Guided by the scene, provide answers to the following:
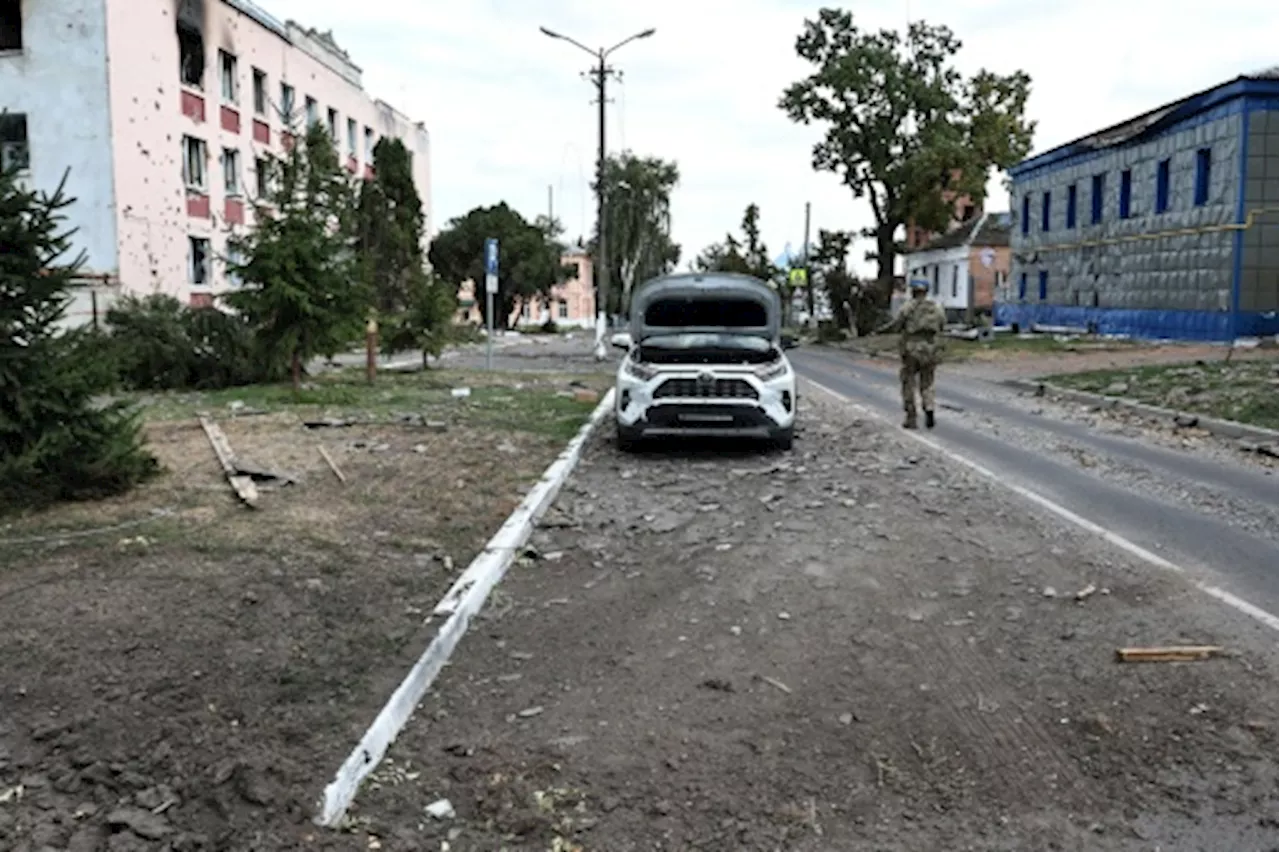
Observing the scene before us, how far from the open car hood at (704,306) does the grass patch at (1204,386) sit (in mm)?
6376

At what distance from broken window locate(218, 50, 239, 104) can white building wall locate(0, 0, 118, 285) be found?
683cm

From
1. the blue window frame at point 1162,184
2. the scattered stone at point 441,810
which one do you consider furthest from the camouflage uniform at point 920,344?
the blue window frame at point 1162,184

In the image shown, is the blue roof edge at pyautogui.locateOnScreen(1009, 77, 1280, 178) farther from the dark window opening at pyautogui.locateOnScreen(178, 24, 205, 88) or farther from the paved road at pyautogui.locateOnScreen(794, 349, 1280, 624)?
the dark window opening at pyautogui.locateOnScreen(178, 24, 205, 88)

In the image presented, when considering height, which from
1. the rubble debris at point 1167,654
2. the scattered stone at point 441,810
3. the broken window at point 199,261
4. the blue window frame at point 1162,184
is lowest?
the scattered stone at point 441,810

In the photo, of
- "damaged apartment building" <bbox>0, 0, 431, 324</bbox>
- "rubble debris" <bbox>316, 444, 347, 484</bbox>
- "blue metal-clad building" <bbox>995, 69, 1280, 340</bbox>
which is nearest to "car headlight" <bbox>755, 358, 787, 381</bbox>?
"rubble debris" <bbox>316, 444, 347, 484</bbox>

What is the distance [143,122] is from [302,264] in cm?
1700

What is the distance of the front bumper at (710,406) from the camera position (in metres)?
11.9

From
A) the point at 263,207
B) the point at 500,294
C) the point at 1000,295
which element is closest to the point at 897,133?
the point at 1000,295

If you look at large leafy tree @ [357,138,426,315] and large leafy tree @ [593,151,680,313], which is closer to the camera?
large leafy tree @ [357,138,426,315]

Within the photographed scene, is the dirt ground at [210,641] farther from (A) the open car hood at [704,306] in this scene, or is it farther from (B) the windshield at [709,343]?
(A) the open car hood at [704,306]

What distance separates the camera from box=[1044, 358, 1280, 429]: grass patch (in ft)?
49.3

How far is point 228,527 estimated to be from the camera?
7.67 m

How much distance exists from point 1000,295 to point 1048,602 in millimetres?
40831

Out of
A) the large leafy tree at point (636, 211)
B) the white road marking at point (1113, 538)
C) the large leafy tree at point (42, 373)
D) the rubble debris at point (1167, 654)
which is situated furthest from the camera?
the large leafy tree at point (636, 211)
